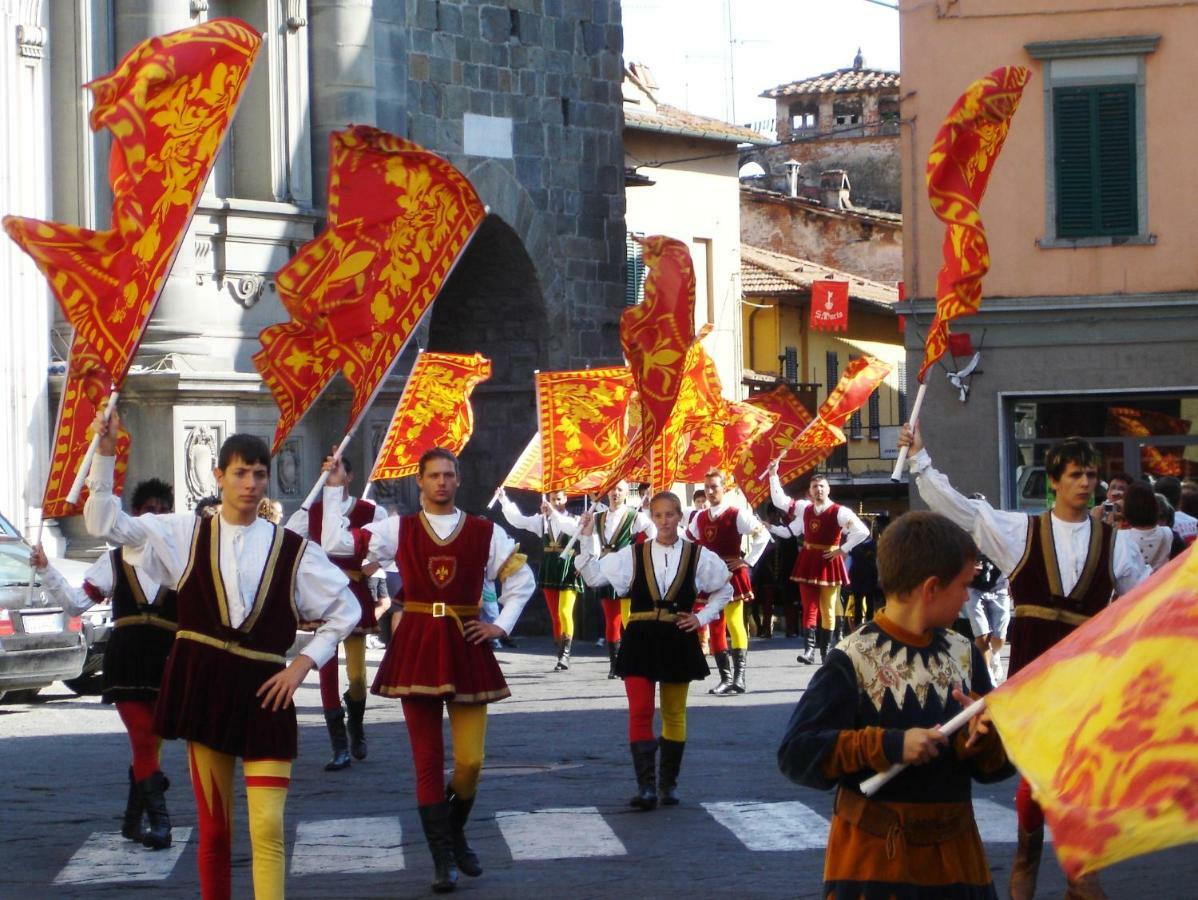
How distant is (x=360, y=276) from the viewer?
11.0m

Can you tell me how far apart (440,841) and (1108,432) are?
1882cm

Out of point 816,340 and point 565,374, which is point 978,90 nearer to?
point 565,374

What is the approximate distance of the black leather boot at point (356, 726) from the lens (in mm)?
13820

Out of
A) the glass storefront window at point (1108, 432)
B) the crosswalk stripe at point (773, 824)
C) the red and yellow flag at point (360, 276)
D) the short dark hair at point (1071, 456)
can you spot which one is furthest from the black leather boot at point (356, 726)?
the glass storefront window at point (1108, 432)

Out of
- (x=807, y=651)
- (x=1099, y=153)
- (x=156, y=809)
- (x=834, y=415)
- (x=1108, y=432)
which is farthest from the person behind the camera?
(x=1108, y=432)

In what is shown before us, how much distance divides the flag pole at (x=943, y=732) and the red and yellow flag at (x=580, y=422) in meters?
11.9

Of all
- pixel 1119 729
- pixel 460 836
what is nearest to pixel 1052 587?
pixel 460 836

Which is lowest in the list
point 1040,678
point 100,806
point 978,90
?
point 100,806

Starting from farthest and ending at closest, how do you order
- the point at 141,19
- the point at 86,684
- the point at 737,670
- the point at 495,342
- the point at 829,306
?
the point at 829,306 → the point at 495,342 → the point at 141,19 → the point at 86,684 → the point at 737,670

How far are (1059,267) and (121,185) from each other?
63.7 ft

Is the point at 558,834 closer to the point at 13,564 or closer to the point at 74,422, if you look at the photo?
the point at 74,422

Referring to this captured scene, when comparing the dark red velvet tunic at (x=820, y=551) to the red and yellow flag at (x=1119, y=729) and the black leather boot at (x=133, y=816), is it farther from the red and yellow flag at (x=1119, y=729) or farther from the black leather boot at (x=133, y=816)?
the red and yellow flag at (x=1119, y=729)

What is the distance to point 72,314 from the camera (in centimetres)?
901

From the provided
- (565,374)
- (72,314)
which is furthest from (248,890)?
(565,374)
